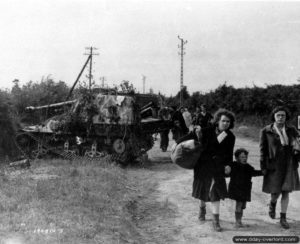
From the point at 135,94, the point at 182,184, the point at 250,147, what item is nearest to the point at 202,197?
the point at 182,184

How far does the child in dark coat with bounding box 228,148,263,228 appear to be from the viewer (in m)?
6.96

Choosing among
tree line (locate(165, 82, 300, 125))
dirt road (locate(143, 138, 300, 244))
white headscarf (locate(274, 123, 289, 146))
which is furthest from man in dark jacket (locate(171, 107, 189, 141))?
white headscarf (locate(274, 123, 289, 146))

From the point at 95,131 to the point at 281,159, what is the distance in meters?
8.50

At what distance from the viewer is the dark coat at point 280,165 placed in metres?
6.97

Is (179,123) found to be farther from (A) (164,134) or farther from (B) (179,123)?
(A) (164,134)

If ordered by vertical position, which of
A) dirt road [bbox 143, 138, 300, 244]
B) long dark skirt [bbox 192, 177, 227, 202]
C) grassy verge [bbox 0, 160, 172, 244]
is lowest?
dirt road [bbox 143, 138, 300, 244]

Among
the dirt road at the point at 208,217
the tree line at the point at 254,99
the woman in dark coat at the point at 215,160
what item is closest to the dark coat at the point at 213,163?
the woman in dark coat at the point at 215,160

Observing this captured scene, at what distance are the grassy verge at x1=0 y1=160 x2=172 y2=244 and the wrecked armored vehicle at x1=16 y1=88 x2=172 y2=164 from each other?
2.94m

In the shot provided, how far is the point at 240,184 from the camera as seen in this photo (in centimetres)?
703

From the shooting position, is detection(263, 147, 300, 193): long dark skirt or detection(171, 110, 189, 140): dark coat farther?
detection(171, 110, 189, 140): dark coat

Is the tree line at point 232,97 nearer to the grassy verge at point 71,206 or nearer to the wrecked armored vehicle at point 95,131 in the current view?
the wrecked armored vehicle at point 95,131

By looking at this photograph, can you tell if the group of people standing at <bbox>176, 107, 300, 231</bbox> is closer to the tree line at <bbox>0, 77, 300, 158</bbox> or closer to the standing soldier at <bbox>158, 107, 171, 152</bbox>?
the standing soldier at <bbox>158, 107, 171, 152</bbox>

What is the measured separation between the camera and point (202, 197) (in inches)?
271

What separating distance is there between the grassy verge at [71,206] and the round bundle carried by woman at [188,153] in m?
1.20
